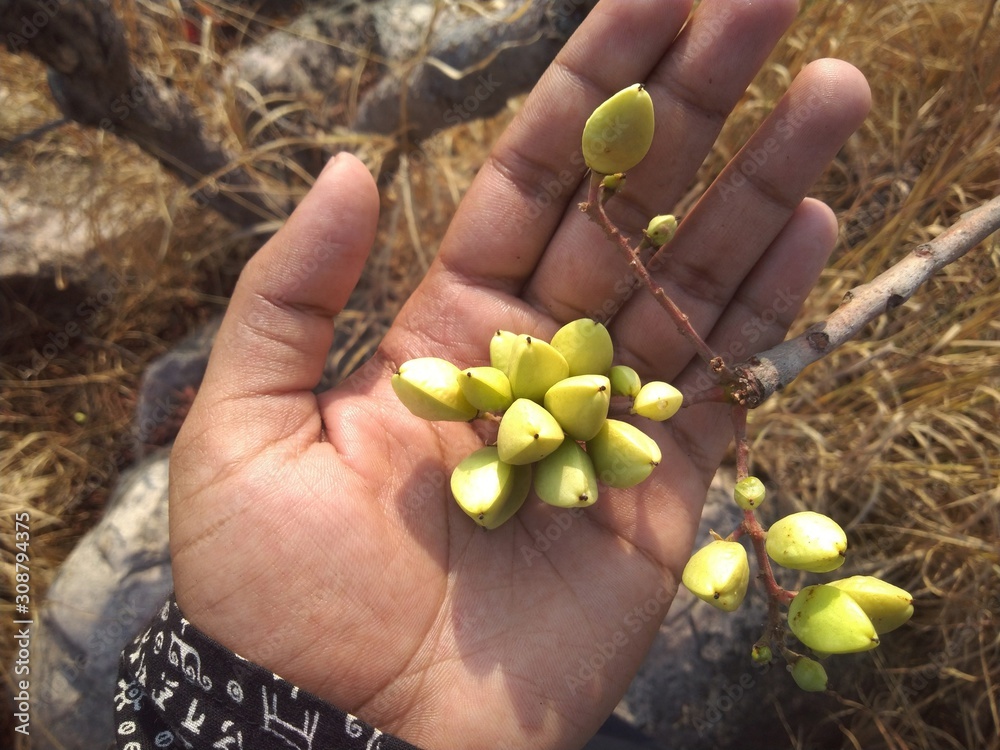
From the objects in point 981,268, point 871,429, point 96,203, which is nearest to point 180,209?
point 96,203

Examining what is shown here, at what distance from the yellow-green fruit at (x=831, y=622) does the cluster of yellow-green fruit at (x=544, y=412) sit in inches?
23.0

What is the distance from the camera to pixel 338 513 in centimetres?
235

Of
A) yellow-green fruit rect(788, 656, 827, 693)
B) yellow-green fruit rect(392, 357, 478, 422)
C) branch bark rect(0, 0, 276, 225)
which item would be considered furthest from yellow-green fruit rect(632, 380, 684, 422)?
branch bark rect(0, 0, 276, 225)

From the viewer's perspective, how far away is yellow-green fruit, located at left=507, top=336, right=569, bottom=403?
7.12 ft

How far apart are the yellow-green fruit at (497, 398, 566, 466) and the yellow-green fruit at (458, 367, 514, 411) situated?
102 mm

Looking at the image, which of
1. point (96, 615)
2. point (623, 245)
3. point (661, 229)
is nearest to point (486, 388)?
point (623, 245)

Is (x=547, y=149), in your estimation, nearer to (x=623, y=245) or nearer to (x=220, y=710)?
(x=623, y=245)

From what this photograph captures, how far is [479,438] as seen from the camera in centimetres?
271

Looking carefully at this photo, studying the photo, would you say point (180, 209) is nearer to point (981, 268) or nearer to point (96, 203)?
point (96, 203)

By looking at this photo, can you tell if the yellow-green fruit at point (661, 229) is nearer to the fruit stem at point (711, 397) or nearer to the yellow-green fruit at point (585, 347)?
the yellow-green fruit at point (585, 347)

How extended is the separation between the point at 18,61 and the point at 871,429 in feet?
20.5

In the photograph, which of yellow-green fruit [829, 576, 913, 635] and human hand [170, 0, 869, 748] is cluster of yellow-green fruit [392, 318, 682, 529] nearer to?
human hand [170, 0, 869, 748]

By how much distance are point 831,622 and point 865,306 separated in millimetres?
1028

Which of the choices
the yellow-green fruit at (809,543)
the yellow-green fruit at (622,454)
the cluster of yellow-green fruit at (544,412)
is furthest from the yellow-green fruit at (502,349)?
the yellow-green fruit at (809,543)
